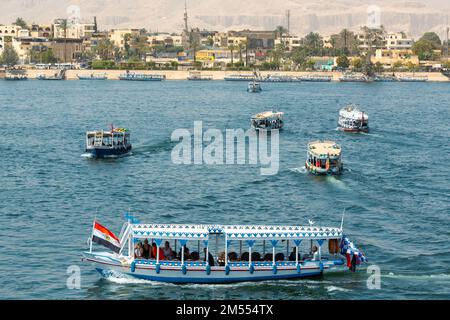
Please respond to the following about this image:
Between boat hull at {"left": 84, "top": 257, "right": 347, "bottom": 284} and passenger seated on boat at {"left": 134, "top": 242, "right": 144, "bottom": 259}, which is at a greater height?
passenger seated on boat at {"left": 134, "top": 242, "right": 144, "bottom": 259}

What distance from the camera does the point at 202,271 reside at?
141 feet

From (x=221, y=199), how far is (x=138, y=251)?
2120cm

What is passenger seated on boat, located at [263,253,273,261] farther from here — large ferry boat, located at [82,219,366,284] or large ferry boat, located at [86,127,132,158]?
large ferry boat, located at [86,127,132,158]

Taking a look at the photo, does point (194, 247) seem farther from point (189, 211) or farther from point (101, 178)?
point (101, 178)

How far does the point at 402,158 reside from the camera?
86.4m

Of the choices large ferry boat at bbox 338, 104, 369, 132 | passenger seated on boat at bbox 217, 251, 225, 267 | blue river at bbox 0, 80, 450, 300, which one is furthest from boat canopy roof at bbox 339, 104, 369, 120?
passenger seated on boat at bbox 217, 251, 225, 267

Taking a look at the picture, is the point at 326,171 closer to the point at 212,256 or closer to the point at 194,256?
the point at 212,256

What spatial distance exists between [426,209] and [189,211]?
1524cm

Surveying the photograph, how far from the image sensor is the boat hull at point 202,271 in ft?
141

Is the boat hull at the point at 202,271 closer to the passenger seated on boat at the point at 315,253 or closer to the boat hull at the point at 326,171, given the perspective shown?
the passenger seated on boat at the point at 315,253

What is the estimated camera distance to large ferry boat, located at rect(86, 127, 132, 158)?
82938mm

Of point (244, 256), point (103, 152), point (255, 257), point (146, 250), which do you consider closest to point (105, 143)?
point (103, 152)
